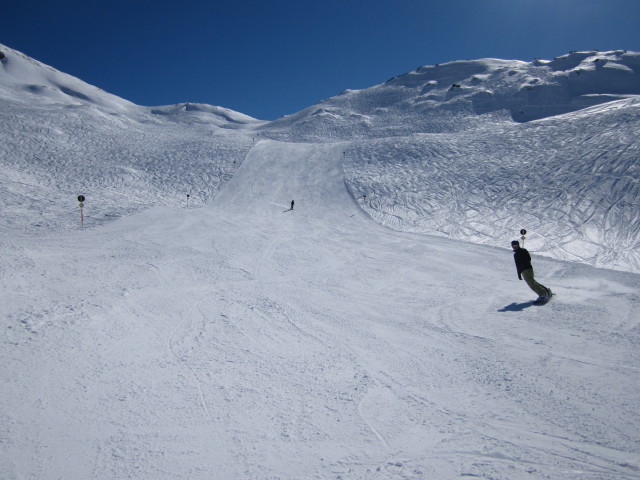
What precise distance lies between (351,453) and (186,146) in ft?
145

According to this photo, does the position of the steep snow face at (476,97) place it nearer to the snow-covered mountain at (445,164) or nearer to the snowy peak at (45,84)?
the snow-covered mountain at (445,164)

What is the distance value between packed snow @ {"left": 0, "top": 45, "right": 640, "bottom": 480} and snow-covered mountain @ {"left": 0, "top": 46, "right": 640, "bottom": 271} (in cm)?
30

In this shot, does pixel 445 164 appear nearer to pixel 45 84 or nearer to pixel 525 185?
pixel 525 185

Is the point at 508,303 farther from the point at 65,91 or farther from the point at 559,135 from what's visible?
the point at 65,91

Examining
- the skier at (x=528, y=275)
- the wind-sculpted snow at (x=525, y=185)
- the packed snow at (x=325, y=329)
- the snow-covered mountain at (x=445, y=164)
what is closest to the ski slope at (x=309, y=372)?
the packed snow at (x=325, y=329)

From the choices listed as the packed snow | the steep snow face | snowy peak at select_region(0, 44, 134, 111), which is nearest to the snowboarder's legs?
the packed snow

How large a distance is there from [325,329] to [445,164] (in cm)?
2939

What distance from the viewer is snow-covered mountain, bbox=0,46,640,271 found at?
20.5m

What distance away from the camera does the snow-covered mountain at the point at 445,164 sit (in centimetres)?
2050

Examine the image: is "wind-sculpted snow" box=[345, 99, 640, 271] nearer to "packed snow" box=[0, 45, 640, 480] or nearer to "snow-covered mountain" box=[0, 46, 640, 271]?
"snow-covered mountain" box=[0, 46, 640, 271]

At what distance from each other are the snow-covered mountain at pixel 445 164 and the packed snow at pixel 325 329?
0.30m

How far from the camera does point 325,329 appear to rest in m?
7.96

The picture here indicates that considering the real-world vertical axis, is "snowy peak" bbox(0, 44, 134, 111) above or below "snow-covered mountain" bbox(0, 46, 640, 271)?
above

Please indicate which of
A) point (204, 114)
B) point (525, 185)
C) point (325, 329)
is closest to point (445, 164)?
point (525, 185)
